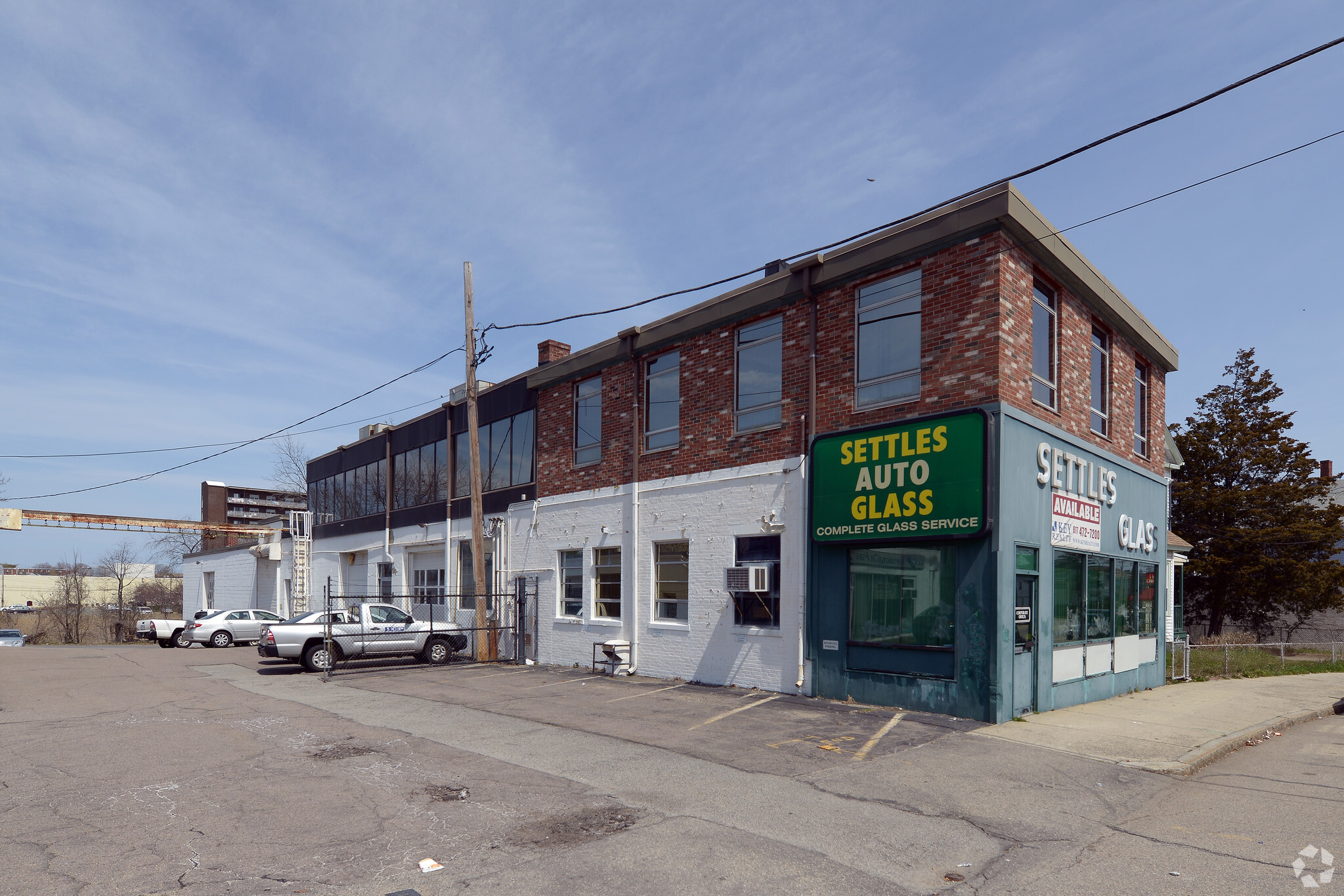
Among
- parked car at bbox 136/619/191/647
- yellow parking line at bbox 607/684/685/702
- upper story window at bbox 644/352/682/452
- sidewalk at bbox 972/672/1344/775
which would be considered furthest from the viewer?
parked car at bbox 136/619/191/647

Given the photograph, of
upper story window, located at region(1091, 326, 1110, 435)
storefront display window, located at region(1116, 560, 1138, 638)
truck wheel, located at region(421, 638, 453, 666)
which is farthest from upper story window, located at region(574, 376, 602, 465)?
storefront display window, located at region(1116, 560, 1138, 638)

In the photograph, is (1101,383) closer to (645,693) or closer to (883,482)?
(883,482)

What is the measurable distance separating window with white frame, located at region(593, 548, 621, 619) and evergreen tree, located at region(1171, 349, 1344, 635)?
95.1ft

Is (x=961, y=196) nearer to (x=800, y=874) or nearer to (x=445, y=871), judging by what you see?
(x=800, y=874)

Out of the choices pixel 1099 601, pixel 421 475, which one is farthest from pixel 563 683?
pixel 421 475

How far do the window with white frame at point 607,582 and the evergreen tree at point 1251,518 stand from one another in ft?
95.1

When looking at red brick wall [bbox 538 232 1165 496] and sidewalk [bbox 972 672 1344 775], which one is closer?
sidewalk [bbox 972 672 1344 775]

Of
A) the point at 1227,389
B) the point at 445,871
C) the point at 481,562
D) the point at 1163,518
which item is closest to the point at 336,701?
the point at 481,562

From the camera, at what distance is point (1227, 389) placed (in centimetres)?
3869

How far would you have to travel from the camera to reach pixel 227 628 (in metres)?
32.3

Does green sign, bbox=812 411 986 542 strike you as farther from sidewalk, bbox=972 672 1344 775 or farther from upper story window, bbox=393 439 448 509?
upper story window, bbox=393 439 448 509

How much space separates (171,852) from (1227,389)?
43.5 metres

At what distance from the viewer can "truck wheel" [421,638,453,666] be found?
21734 mm

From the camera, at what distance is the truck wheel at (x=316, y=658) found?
20.7 m
